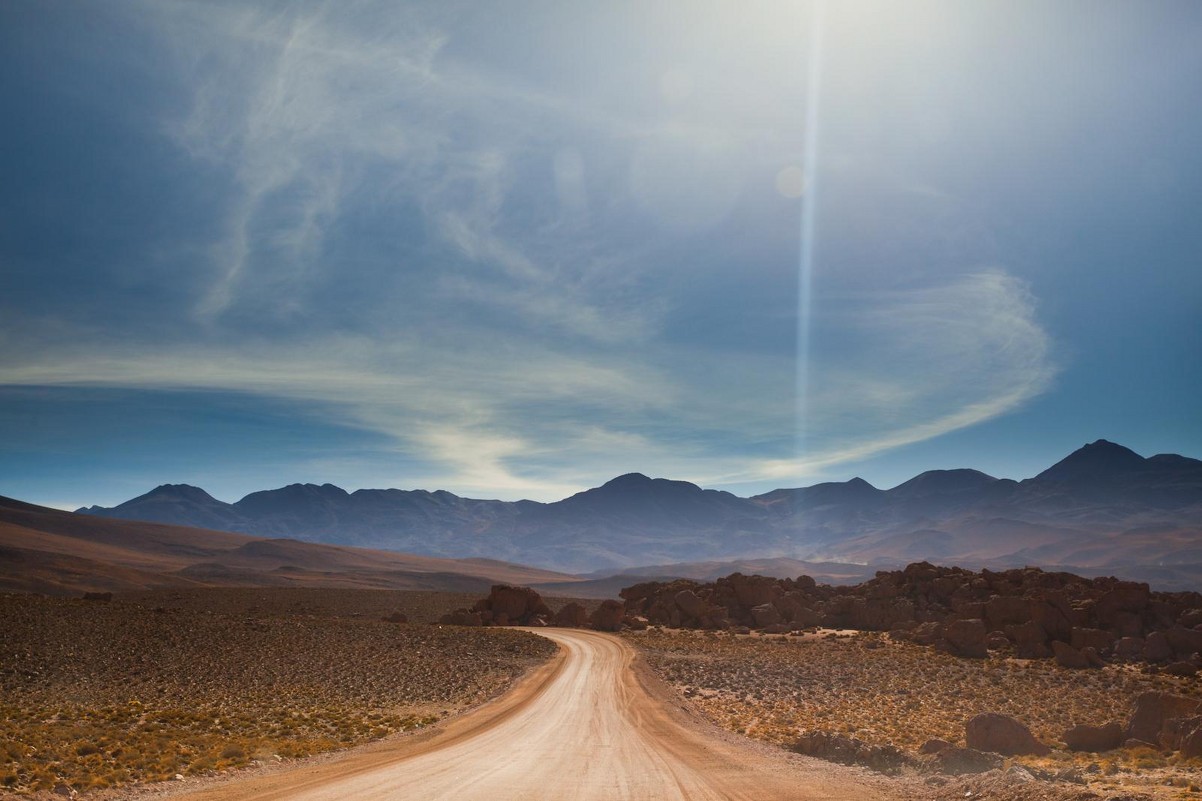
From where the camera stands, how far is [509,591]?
2581 inches

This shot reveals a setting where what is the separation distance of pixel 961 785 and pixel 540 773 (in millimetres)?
8967

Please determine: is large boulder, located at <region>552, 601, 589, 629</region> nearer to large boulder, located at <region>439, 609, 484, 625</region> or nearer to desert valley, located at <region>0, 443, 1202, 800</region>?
desert valley, located at <region>0, 443, 1202, 800</region>

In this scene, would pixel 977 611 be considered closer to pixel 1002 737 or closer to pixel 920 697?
pixel 920 697

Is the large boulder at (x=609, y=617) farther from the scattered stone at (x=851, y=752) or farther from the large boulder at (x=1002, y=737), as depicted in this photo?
the large boulder at (x=1002, y=737)

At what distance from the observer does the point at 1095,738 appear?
18.8m

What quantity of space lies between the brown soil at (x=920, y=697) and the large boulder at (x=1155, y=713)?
Answer: 1021 millimetres

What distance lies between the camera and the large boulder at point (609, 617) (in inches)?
2297

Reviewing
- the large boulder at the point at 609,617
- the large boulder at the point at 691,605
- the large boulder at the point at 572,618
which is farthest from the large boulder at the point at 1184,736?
the large boulder at the point at 572,618

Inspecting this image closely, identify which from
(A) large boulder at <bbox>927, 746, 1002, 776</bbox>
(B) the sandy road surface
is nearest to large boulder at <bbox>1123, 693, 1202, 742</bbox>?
(A) large boulder at <bbox>927, 746, 1002, 776</bbox>

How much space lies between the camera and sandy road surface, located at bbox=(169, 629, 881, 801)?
14.3m

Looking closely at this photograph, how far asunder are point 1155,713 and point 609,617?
44.0 metres

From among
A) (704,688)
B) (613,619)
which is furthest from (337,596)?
(704,688)

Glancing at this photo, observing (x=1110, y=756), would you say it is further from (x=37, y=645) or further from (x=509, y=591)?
(x=509, y=591)

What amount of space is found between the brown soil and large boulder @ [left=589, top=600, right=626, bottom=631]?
12.5 meters
